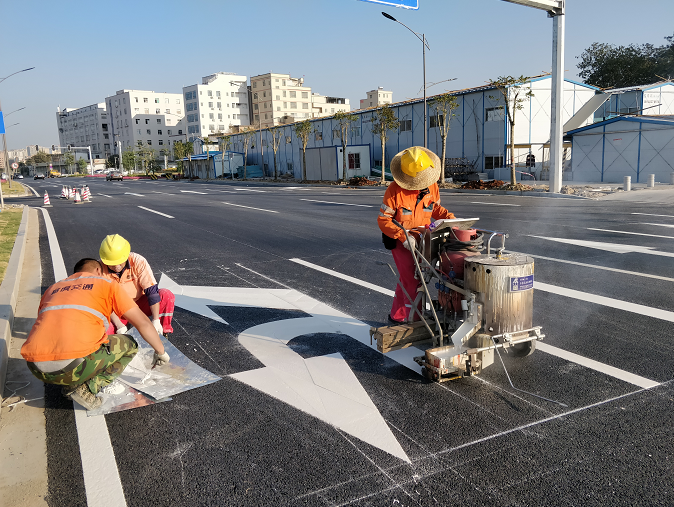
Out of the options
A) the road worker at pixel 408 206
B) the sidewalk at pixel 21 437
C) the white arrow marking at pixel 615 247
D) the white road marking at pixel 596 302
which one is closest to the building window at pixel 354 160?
the white arrow marking at pixel 615 247

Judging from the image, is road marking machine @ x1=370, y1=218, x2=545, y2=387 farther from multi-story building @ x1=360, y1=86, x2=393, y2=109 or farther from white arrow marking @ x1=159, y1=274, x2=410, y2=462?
multi-story building @ x1=360, y1=86, x2=393, y2=109

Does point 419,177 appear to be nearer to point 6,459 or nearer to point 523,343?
point 523,343

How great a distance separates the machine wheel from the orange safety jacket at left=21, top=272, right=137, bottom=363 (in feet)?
10.3

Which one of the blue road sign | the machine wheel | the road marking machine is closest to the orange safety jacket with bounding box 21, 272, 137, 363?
the road marking machine

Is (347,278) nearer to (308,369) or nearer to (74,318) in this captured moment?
(308,369)

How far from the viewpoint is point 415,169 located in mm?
4625

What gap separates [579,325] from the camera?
5.46 metres

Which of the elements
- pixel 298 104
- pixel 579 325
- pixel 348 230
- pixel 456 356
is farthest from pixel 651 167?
pixel 298 104

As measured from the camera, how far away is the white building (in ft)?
516

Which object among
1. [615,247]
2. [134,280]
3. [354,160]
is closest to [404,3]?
[615,247]

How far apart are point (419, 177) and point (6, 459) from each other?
370cm

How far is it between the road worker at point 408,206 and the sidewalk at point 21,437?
10.1 ft

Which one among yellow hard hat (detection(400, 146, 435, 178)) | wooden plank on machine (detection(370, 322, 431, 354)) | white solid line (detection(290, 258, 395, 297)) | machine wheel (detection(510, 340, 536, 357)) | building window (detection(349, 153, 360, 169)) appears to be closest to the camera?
machine wheel (detection(510, 340, 536, 357))

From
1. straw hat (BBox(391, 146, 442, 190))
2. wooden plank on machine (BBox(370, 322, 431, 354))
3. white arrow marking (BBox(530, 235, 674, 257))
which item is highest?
straw hat (BBox(391, 146, 442, 190))
